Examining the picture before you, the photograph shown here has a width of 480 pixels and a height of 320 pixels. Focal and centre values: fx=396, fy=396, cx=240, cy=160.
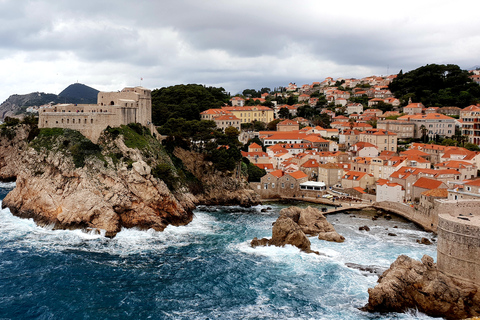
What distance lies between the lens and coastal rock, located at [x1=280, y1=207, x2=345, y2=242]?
32.0m

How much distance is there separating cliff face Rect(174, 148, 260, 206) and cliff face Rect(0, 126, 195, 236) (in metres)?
7.07

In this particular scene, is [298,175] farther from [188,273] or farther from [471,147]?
[471,147]

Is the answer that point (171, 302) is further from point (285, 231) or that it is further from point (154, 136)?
point (154, 136)

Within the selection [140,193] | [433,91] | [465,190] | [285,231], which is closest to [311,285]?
[285,231]

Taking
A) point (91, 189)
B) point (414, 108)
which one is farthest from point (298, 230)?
point (414, 108)

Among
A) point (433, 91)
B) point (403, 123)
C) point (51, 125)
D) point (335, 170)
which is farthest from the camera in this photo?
point (433, 91)

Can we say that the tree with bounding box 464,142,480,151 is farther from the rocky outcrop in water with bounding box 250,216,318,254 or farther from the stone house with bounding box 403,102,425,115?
the rocky outcrop in water with bounding box 250,216,318,254

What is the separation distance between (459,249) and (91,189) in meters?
27.4

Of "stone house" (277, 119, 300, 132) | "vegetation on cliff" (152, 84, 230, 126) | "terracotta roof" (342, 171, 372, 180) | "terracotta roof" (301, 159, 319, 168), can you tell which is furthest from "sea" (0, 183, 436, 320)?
"stone house" (277, 119, 300, 132)

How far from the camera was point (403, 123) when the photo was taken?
7250 centimetres

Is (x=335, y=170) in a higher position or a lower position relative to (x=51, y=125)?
lower

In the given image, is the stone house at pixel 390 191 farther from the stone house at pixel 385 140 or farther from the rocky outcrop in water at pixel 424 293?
the rocky outcrop in water at pixel 424 293

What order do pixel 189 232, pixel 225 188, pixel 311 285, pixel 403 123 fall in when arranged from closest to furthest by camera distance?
1. pixel 311 285
2. pixel 189 232
3. pixel 225 188
4. pixel 403 123

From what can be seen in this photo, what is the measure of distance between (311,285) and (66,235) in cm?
1926
